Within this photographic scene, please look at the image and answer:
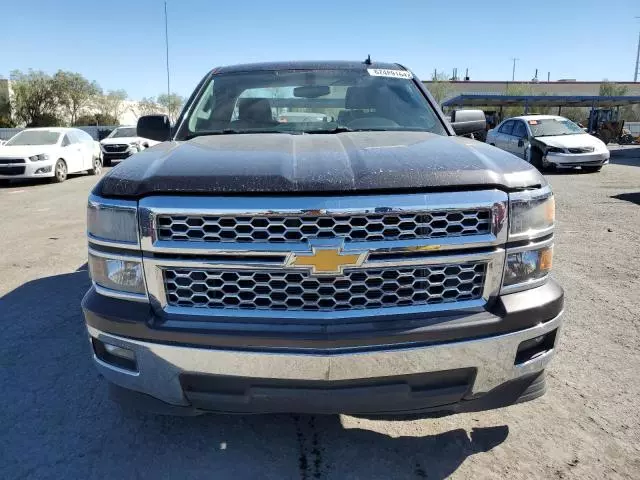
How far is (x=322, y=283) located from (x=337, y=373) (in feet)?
1.12

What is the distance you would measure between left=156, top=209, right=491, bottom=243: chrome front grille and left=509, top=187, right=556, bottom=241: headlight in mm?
124

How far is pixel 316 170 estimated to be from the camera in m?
2.00

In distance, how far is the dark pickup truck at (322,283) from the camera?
1.91 metres

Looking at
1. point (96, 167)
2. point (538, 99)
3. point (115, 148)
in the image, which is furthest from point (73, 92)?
point (538, 99)

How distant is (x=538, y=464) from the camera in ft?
7.64

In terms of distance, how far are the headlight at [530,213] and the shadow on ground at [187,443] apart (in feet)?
3.59

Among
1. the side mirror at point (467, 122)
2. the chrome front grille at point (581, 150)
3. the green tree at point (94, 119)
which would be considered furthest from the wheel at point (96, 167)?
the green tree at point (94, 119)

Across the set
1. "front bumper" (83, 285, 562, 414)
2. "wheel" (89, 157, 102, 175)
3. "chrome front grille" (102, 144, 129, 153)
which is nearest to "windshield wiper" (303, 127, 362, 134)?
"front bumper" (83, 285, 562, 414)

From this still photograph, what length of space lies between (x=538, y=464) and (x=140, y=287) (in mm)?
1923

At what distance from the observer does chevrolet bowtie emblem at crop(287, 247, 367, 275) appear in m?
1.90

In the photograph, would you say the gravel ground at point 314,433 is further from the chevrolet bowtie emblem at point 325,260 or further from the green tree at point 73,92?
the green tree at point 73,92

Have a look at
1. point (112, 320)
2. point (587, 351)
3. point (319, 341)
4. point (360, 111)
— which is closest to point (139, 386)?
point (112, 320)

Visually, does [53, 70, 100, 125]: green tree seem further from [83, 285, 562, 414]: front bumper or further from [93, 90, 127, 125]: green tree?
[83, 285, 562, 414]: front bumper

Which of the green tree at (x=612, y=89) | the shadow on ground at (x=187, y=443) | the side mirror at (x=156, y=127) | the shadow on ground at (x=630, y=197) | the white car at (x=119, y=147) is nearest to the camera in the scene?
the shadow on ground at (x=187, y=443)
